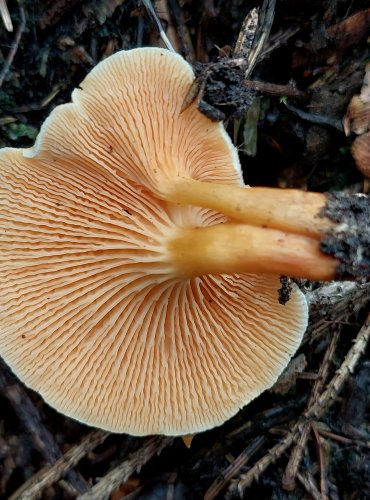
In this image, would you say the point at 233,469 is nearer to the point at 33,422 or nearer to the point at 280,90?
the point at 33,422

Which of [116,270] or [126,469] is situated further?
[126,469]

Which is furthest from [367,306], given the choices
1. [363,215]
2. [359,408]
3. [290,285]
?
[363,215]

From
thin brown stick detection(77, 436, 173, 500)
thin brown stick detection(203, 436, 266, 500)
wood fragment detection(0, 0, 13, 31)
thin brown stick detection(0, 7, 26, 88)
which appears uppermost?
wood fragment detection(0, 0, 13, 31)

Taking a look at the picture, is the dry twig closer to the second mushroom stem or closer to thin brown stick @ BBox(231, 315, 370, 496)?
thin brown stick @ BBox(231, 315, 370, 496)

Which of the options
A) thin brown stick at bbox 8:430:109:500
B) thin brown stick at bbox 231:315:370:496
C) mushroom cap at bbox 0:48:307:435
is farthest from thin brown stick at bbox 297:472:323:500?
thin brown stick at bbox 8:430:109:500

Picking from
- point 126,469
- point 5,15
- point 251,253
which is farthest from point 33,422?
point 5,15

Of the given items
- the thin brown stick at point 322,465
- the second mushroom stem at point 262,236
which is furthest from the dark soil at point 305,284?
the second mushroom stem at point 262,236
